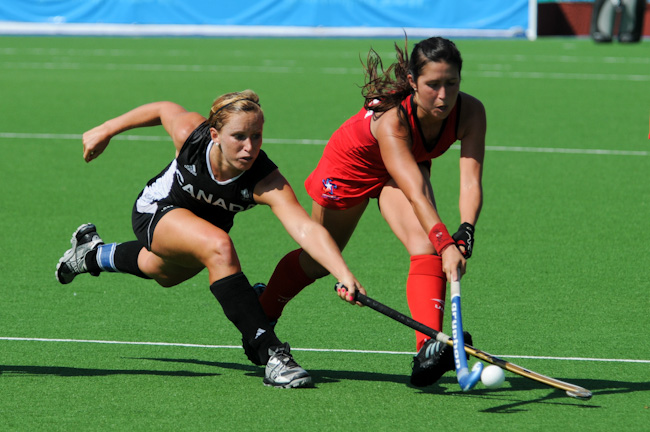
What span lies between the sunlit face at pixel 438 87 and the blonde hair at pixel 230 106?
0.62 m

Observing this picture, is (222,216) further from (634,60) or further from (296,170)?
(634,60)

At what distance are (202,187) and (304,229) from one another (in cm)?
49

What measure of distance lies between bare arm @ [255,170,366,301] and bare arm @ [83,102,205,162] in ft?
1.59

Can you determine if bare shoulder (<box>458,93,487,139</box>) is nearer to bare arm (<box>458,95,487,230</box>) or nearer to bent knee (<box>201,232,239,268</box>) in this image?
bare arm (<box>458,95,487,230</box>)

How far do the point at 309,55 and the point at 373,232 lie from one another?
1297cm

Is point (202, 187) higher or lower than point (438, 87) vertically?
lower

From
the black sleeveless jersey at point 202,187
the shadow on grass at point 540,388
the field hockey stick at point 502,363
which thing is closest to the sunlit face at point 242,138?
the black sleeveless jersey at point 202,187

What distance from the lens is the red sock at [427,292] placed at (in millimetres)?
4129

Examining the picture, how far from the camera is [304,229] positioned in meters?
4.11

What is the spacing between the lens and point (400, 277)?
594cm

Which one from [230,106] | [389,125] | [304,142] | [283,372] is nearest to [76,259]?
[230,106]

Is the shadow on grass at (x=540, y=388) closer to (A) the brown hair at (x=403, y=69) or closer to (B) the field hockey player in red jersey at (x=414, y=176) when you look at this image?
(B) the field hockey player in red jersey at (x=414, y=176)

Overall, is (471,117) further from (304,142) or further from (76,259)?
(304,142)

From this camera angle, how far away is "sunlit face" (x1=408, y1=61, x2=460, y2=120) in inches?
158
